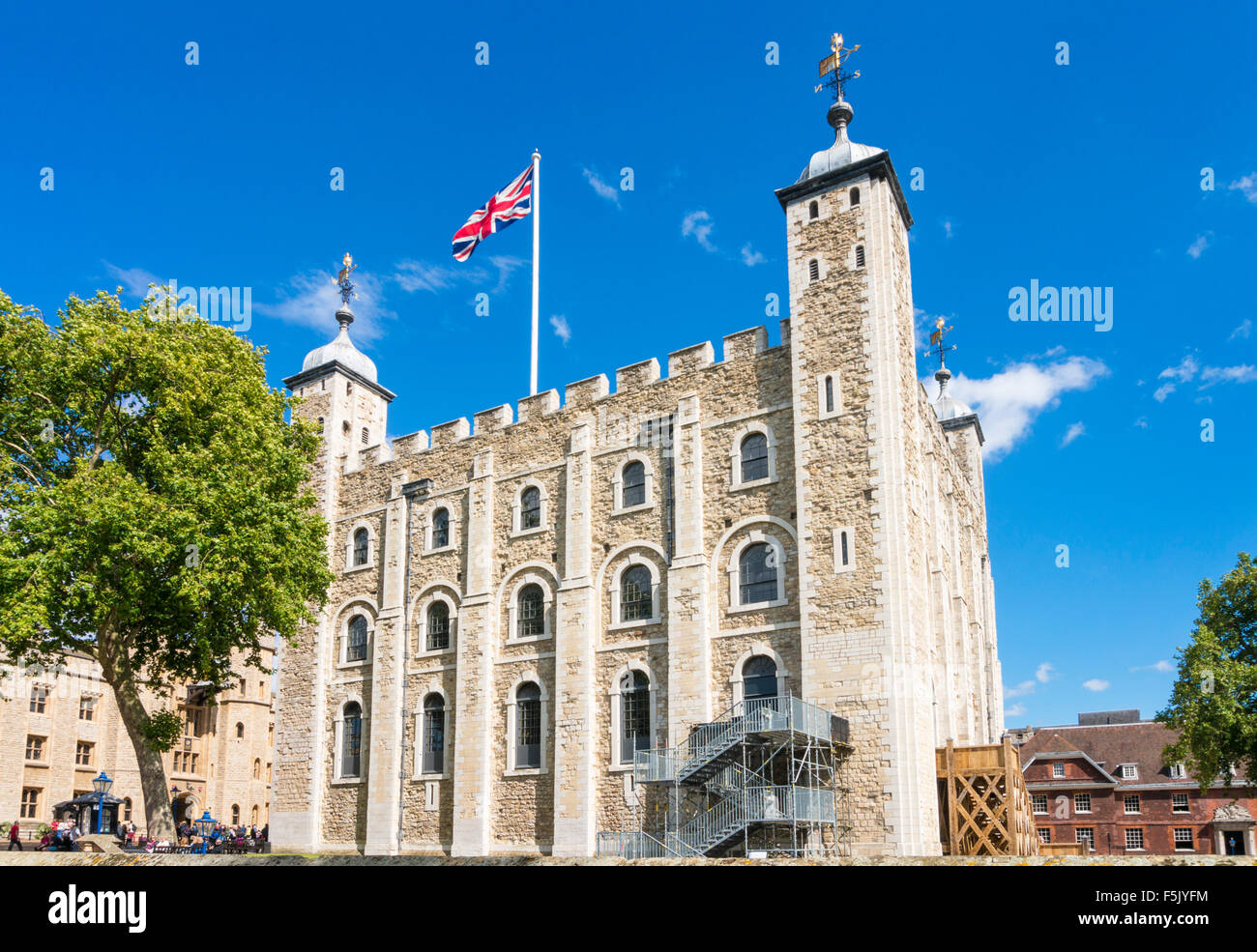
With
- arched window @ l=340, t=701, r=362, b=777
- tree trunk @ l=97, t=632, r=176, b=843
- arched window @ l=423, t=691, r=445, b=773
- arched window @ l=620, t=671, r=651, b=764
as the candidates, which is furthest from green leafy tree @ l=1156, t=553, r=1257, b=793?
tree trunk @ l=97, t=632, r=176, b=843

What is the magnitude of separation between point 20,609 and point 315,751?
47.2 feet

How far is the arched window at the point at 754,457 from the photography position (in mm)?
28766

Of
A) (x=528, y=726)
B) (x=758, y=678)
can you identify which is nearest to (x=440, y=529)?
(x=528, y=726)

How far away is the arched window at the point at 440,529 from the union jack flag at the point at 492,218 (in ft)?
29.8

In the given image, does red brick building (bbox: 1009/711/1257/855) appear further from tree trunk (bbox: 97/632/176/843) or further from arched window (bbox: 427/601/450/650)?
tree trunk (bbox: 97/632/176/843)

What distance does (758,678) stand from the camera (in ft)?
88.5

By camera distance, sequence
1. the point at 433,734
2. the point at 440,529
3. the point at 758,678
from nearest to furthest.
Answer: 1. the point at 758,678
2. the point at 433,734
3. the point at 440,529

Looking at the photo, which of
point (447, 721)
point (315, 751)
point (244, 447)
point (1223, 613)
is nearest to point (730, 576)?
point (447, 721)

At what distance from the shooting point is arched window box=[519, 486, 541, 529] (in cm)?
3284

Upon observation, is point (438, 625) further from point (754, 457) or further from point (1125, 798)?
point (1125, 798)

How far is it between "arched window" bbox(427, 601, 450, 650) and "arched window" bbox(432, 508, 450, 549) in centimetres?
209

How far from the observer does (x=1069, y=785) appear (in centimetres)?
5706

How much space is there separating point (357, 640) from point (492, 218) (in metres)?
15.9
